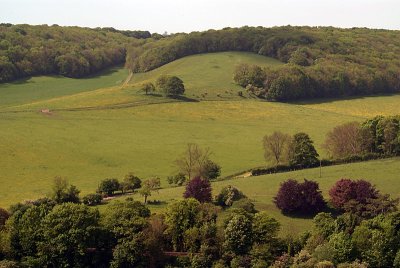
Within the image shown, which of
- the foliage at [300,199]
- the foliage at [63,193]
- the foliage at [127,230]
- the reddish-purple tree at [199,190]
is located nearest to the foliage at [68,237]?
the foliage at [127,230]

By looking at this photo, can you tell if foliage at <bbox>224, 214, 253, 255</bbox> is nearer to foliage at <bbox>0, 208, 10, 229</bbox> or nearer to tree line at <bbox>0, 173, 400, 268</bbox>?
tree line at <bbox>0, 173, 400, 268</bbox>

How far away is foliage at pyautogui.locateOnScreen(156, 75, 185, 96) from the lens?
157m

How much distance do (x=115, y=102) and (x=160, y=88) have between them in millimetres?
17425

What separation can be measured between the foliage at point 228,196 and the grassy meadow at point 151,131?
3463mm

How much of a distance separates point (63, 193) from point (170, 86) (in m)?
83.9

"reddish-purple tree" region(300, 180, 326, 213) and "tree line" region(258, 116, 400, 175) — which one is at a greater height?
"tree line" region(258, 116, 400, 175)

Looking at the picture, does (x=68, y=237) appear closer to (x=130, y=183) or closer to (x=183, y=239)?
(x=183, y=239)

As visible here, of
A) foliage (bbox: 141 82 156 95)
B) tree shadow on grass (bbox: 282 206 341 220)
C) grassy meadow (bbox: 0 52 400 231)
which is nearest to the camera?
tree shadow on grass (bbox: 282 206 341 220)

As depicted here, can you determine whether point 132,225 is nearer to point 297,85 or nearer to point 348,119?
point 348,119

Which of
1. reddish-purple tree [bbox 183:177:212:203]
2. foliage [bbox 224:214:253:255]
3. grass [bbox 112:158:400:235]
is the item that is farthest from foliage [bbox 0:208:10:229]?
foliage [bbox 224:214:253:255]

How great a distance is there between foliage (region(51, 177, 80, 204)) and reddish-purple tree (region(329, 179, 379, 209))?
3694cm

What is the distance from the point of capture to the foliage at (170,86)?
157 meters

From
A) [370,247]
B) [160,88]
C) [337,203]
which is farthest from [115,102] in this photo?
[370,247]

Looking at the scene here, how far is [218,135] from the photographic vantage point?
12700cm
